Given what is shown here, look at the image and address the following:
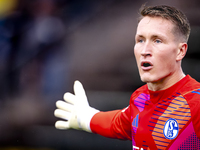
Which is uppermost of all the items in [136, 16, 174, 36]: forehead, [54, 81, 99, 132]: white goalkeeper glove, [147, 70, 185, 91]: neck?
[136, 16, 174, 36]: forehead

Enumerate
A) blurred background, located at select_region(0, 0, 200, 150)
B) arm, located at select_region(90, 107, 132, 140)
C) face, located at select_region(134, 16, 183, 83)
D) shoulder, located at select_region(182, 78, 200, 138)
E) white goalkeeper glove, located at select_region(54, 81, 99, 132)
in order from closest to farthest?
shoulder, located at select_region(182, 78, 200, 138) → face, located at select_region(134, 16, 183, 83) → arm, located at select_region(90, 107, 132, 140) → white goalkeeper glove, located at select_region(54, 81, 99, 132) → blurred background, located at select_region(0, 0, 200, 150)

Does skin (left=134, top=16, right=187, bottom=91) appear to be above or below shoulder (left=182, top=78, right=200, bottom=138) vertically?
above

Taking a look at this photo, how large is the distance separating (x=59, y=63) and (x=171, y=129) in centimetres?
208

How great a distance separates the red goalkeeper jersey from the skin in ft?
0.27

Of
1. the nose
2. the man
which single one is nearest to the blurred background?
the man

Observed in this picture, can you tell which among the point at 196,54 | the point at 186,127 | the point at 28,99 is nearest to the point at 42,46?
the point at 28,99

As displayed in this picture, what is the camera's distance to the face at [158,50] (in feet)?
5.17

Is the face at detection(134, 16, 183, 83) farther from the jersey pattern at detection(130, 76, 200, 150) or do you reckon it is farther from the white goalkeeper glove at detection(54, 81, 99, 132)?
the white goalkeeper glove at detection(54, 81, 99, 132)

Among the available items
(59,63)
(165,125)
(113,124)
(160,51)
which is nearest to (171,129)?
(165,125)

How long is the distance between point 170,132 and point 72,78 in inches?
75.4

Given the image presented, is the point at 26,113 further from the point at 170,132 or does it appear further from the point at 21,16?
the point at 170,132

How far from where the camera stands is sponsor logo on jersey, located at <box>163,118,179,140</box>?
1.53m

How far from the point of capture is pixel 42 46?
11.2 feet

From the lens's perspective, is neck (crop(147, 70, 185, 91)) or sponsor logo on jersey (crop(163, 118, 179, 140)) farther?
neck (crop(147, 70, 185, 91))
